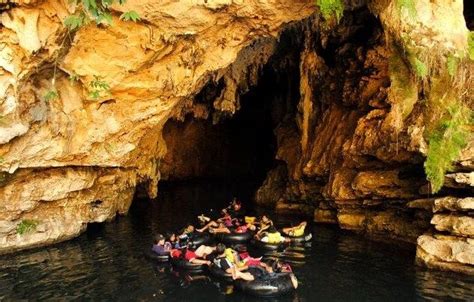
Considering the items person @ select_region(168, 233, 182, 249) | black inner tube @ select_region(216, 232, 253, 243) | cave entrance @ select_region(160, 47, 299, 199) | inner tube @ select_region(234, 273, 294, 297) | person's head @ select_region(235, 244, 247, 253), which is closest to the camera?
inner tube @ select_region(234, 273, 294, 297)

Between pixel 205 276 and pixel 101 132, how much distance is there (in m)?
5.70

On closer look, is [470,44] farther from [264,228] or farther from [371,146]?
[264,228]

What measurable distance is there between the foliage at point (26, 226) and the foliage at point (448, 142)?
12.7 meters

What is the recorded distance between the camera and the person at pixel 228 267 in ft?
37.2

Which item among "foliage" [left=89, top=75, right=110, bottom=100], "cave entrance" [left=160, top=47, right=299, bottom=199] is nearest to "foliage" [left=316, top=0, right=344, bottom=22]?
"foliage" [left=89, top=75, right=110, bottom=100]

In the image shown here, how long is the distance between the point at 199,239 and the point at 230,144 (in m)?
26.1

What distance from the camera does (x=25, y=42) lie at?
412 inches

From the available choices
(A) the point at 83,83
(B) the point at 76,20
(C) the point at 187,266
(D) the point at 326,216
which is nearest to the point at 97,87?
(A) the point at 83,83

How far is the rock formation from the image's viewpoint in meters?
11.8

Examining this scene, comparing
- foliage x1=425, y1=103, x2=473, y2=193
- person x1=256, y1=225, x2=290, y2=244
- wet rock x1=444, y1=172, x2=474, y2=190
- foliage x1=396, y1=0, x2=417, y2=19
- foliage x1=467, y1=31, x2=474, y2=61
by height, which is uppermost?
foliage x1=396, y1=0, x2=417, y2=19

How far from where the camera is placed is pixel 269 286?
1071cm

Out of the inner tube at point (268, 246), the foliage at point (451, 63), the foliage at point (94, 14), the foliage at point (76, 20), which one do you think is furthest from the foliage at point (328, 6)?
the inner tube at point (268, 246)

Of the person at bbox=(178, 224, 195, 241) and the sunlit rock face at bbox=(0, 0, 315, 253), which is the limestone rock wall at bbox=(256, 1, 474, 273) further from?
the person at bbox=(178, 224, 195, 241)

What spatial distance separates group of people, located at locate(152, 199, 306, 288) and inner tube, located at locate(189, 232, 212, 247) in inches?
3.3
